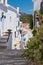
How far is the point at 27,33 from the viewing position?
3084 cm

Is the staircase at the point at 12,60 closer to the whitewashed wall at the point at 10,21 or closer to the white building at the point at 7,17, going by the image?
the white building at the point at 7,17

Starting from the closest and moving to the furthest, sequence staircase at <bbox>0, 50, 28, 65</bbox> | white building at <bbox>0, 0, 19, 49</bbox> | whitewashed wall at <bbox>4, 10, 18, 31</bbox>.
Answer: staircase at <bbox>0, 50, 28, 65</bbox> < white building at <bbox>0, 0, 19, 49</bbox> < whitewashed wall at <bbox>4, 10, 18, 31</bbox>

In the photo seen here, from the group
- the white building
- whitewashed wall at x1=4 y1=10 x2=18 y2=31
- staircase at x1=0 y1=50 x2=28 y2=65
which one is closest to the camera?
staircase at x1=0 y1=50 x2=28 y2=65

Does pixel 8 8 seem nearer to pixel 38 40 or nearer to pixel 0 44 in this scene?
pixel 0 44

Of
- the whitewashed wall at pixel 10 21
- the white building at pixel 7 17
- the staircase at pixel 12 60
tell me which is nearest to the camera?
the staircase at pixel 12 60

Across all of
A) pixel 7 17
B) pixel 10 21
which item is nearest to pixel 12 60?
pixel 7 17

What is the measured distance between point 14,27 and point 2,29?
12.1ft

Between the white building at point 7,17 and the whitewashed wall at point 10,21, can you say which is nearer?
the white building at point 7,17

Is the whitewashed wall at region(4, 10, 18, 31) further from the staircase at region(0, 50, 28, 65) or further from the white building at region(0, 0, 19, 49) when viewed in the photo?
the staircase at region(0, 50, 28, 65)

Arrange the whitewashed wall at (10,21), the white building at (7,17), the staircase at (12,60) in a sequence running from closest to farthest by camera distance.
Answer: the staircase at (12,60), the white building at (7,17), the whitewashed wall at (10,21)

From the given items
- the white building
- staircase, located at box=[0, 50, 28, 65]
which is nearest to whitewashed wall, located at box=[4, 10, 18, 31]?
the white building

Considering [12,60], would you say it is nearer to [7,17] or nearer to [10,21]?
[7,17]

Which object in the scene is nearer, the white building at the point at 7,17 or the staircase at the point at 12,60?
the staircase at the point at 12,60

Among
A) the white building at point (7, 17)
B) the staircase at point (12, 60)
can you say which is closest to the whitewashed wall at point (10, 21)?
the white building at point (7, 17)
